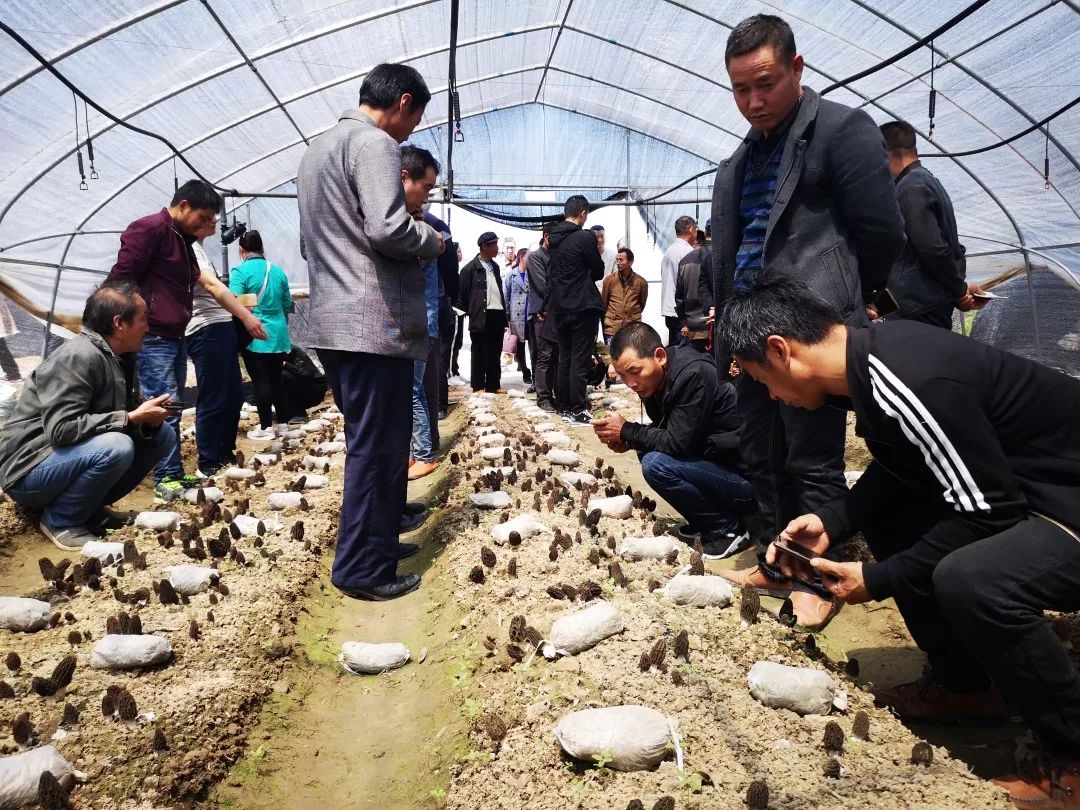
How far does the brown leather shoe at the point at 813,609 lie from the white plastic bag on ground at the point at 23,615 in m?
3.10

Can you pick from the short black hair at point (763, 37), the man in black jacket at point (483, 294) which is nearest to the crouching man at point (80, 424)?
the short black hair at point (763, 37)

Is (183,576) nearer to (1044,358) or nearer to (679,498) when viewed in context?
(679,498)

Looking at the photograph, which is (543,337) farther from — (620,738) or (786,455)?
(620,738)

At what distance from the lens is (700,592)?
328cm

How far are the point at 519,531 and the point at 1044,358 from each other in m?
7.44

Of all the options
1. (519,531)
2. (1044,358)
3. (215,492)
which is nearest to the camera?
(519,531)

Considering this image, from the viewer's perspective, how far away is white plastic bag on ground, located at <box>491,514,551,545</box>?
4.19 metres

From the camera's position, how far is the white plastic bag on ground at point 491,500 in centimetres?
480

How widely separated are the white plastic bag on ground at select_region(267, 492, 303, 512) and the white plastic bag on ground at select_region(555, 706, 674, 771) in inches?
132

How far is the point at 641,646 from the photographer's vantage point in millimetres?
2863

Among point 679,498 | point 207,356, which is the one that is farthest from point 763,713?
point 207,356

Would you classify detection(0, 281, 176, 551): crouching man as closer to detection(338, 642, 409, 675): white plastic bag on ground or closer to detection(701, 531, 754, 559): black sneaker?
detection(338, 642, 409, 675): white plastic bag on ground

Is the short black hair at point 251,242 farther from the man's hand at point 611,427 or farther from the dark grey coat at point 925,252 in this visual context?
the dark grey coat at point 925,252

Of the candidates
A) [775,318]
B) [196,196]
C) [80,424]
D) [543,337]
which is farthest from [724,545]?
[543,337]
